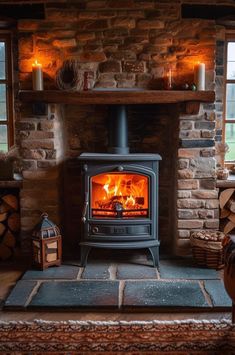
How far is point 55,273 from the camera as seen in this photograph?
397cm

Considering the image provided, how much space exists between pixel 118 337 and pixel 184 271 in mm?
1249

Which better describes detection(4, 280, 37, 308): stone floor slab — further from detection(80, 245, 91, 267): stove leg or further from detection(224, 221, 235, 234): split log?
detection(224, 221, 235, 234): split log

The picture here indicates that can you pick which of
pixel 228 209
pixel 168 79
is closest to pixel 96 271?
pixel 228 209

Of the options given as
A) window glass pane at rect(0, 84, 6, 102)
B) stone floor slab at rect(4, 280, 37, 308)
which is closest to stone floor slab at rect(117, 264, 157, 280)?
stone floor slab at rect(4, 280, 37, 308)

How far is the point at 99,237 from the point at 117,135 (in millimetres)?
926

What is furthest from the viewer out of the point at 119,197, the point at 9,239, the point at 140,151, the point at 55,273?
the point at 140,151

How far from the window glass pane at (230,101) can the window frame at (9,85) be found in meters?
2.14

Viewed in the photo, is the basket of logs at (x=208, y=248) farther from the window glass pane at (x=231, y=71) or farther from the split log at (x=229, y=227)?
the window glass pane at (x=231, y=71)

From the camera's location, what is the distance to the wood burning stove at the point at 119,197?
4.04 metres

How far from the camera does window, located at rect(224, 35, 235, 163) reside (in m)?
4.57

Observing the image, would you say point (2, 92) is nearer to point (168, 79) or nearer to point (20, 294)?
point (168, 79)

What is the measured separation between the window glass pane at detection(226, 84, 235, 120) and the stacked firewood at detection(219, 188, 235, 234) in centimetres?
82

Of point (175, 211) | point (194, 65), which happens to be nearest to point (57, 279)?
point (175, 211)

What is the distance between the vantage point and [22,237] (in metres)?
4.37
